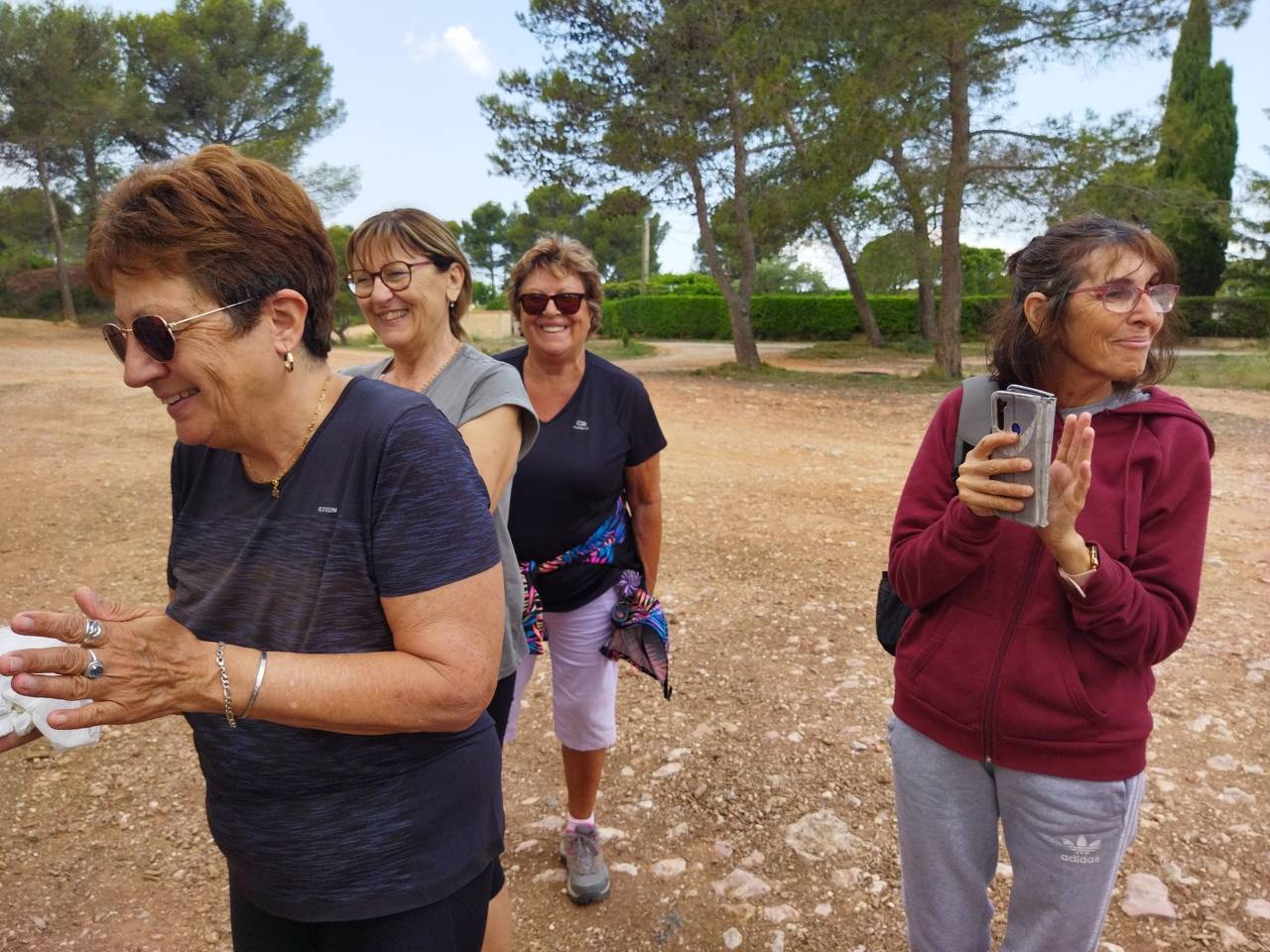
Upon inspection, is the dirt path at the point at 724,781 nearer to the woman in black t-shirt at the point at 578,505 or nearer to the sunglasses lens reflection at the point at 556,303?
the woman in black t-shirt at the point at 578,505

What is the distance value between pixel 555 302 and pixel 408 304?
2.03ft

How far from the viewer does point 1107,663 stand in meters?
1.67

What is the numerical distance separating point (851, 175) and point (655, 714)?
13.2 m

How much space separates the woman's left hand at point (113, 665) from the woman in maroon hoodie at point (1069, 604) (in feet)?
4.14

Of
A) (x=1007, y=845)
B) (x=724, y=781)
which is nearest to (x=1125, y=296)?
(x=1007, y=845)

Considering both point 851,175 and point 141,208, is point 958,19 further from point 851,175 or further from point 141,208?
point 141,208

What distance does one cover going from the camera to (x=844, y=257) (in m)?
24.4

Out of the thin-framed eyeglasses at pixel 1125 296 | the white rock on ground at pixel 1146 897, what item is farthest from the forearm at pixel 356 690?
the white rock on ground at pixel 1146 897

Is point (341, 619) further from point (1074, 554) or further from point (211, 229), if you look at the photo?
point (1074, 554)

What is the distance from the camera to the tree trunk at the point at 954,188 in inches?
591

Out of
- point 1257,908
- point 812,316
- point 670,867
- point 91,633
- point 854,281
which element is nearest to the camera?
point 91,633

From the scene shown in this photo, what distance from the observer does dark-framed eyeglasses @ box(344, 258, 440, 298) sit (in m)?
2.34

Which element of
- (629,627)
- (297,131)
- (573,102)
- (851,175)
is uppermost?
(297,131)

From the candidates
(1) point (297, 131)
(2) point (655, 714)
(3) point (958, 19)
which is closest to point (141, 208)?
(2) point (655, 714)
